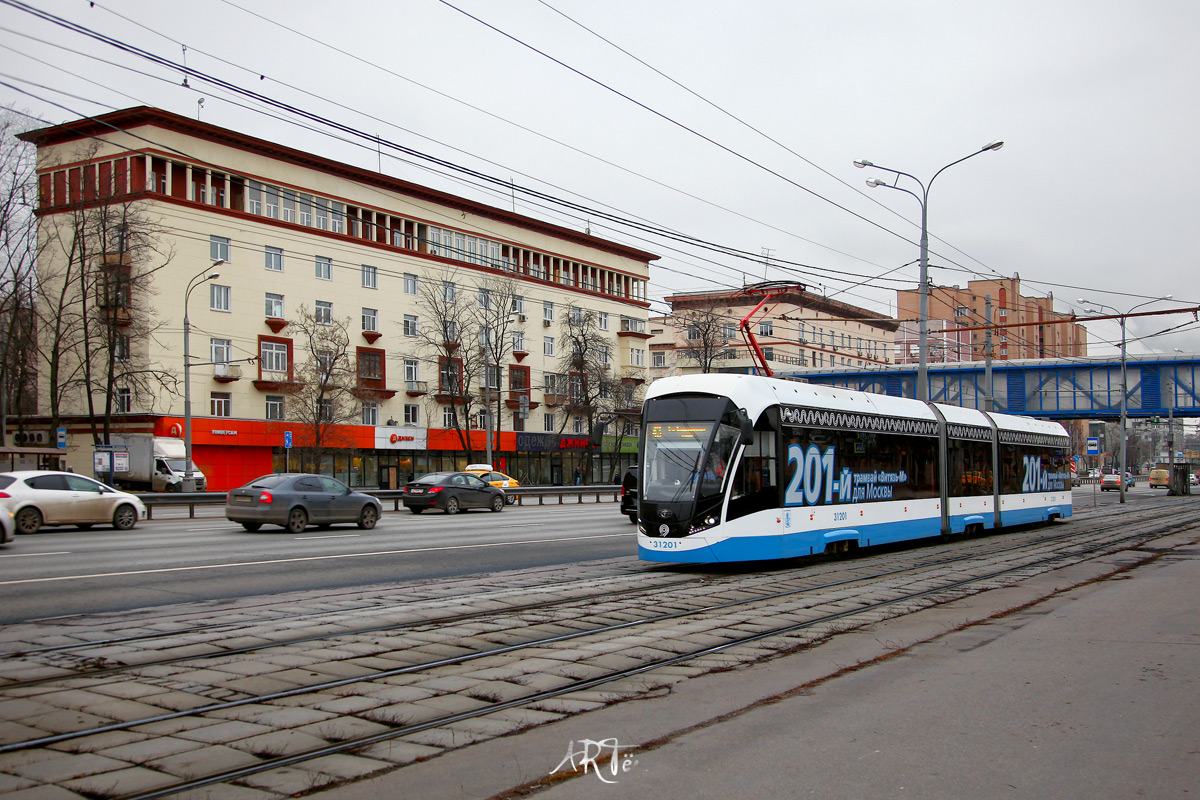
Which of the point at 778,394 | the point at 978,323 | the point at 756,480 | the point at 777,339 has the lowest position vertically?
the point at 756,480

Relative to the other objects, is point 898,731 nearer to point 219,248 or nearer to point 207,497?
point 207,497

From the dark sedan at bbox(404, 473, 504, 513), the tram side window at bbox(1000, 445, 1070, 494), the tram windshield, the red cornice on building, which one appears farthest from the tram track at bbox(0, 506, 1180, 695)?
the red cornice on building

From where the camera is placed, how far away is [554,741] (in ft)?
19.1

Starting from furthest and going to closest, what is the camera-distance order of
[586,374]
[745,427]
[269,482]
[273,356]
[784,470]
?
[586,374], [273,356], [269,482], [784,470], [745,427]

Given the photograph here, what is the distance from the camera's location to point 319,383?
50938 millimetres

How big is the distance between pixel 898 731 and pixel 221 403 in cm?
4838

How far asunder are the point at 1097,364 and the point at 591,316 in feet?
103

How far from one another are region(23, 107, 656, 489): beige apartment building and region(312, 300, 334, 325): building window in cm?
10

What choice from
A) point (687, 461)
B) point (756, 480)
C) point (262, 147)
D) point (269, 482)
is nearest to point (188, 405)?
point (262, 147)

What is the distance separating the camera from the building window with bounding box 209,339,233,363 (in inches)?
1933

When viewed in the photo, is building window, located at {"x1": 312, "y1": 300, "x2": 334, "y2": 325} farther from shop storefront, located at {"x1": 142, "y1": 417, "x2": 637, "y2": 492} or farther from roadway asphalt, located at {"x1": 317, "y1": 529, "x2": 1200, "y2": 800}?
roadway asphalt, located at {"x1": 317, "y1": 529, "x2": 1200, "y2": 800}

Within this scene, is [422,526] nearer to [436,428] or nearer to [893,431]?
[893,431]

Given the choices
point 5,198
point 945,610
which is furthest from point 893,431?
point 5,198

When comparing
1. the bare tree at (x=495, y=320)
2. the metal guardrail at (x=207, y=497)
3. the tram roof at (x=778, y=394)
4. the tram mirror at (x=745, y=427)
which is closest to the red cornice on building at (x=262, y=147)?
the bare tree at (x=495, y=320)
